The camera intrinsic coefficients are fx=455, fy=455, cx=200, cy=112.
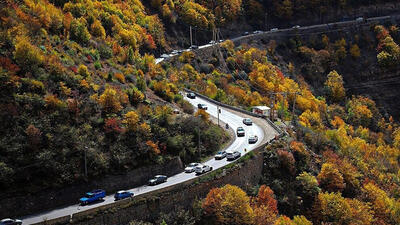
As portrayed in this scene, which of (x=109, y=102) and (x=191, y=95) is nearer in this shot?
(x=109, y=102)

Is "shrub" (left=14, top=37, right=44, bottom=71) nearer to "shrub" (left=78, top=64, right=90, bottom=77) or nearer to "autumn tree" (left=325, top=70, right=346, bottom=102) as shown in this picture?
"shrub" (left=78, top=64, right=90, bottom=77)

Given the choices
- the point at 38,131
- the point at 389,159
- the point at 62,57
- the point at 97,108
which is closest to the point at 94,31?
the point at 62,57

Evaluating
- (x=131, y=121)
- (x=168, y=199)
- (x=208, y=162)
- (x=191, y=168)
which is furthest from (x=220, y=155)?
(x=168, y=199)

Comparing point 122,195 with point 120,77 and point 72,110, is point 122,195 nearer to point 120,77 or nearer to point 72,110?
point 72,110

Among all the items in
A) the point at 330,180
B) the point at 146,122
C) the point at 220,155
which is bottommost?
the point at 330,180

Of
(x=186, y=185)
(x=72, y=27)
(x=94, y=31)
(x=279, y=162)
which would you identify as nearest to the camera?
(x=186, y=185)

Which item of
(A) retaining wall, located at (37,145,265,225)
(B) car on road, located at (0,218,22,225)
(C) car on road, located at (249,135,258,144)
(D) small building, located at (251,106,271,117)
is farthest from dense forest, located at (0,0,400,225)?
(D) small building, located at (251,106,271,117)

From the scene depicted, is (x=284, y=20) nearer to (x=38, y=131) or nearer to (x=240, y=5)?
(x=240, y=5)
